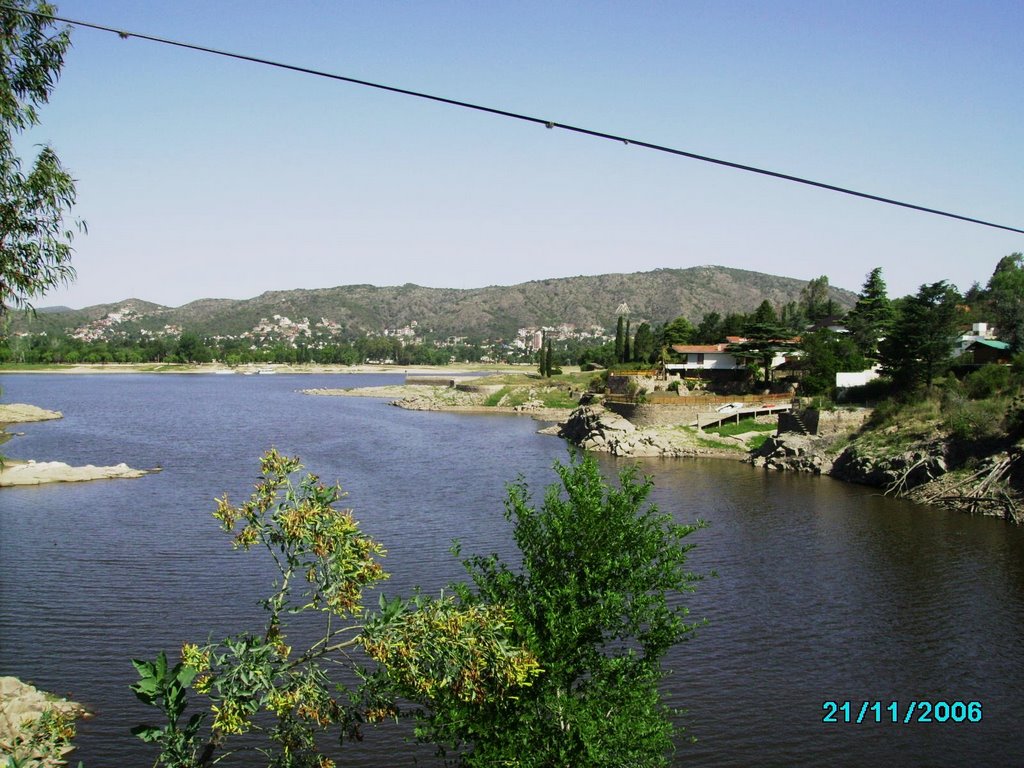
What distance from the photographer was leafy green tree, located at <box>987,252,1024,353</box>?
59.3 meters

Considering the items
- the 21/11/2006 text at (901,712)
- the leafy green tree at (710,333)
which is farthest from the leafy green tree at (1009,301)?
the 21/11/2006 text at (901,712)

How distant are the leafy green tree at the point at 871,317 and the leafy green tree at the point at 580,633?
58.9m

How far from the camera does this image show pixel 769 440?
5684 cm

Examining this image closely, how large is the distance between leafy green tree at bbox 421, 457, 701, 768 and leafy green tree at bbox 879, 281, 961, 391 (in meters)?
43.2

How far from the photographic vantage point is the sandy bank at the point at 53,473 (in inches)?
1714

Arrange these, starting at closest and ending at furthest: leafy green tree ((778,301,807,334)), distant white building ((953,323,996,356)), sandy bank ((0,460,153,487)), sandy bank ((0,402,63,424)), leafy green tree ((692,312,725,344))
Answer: sandy bank ((0,460,153,487)) < distant white building ((953,323,996,356)) < sandy bank ((0,402,63,424)) < leafy green tree ((692,312,725,344)) < leafy green tree ((778,301,807,334))

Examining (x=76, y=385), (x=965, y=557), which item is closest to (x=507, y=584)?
(x=965, y=557)

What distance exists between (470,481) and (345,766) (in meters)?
30.8

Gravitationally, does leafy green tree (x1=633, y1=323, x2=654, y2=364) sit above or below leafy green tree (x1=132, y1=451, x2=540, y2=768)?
above

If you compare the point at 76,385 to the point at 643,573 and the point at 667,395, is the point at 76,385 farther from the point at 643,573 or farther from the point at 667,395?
the point at 643,573

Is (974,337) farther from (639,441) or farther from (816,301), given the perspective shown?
(816,301)

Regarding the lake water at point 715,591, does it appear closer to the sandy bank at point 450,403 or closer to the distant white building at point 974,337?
the distant white building at point 974,337

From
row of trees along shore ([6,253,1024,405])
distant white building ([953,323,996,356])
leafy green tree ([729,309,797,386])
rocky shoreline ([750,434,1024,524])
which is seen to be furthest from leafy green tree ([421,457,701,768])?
leafy green tree ([729,309,797,386])

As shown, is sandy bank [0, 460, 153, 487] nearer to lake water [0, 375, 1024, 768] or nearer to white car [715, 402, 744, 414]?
lake water [0, 375, 1024, 768]
